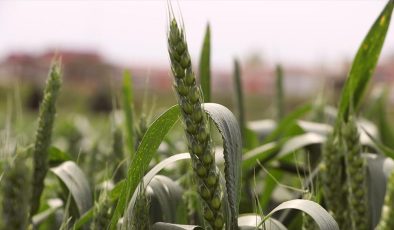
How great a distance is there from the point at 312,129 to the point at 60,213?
0.81 meters

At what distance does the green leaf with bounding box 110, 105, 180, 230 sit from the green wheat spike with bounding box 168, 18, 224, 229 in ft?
0.41

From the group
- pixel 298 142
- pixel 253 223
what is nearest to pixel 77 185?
pixel 253 223

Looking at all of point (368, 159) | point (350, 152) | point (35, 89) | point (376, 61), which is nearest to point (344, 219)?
point (350, 152)

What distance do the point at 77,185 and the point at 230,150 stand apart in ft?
1.43

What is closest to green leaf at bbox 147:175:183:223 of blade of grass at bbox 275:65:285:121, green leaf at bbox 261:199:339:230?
green leaf at bbox 261:199:339:230

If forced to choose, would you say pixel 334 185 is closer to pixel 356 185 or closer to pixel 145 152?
pixel 356 185

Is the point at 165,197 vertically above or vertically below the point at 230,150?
below

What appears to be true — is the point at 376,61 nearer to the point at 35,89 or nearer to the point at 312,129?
the point at 312,129

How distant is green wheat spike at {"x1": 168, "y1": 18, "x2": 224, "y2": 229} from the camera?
73cm

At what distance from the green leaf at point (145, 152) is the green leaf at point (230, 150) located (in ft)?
0.21

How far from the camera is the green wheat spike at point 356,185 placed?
95 cm

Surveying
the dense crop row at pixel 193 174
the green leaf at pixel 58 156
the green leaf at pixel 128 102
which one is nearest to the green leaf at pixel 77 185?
the dense crop row at pixel 193 174

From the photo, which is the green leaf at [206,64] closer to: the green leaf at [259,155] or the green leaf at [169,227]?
the green leaf at [259,155]

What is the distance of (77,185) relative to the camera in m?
1.17
